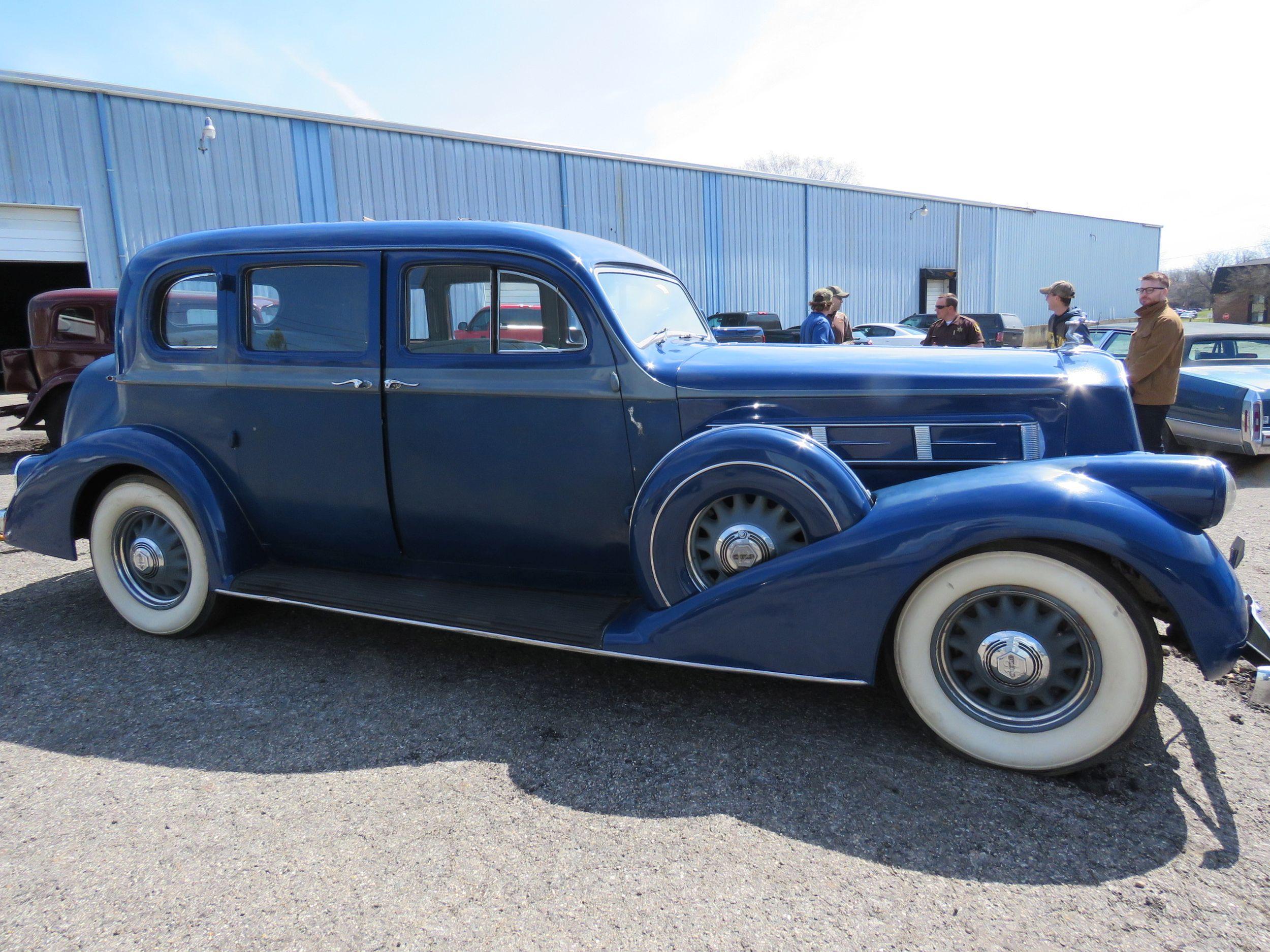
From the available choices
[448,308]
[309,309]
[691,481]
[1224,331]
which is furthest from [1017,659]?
[1224,331]

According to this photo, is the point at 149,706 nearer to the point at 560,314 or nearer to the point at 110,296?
the point at 560,314

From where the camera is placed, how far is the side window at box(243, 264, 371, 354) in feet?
10.7

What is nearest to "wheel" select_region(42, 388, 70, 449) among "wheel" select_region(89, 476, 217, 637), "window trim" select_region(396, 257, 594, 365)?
"wheel" select_region(89, 476, 217, 637)

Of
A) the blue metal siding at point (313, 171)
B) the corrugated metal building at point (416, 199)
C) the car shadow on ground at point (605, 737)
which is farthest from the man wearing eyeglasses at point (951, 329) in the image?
the blue metal siding at point (313, 171)

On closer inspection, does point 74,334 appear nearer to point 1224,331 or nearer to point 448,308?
point 448,308

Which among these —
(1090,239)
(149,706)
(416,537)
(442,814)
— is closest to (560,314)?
(416,537)

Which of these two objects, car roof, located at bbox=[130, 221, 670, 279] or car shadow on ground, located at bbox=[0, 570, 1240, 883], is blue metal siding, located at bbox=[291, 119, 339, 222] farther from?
car shadow on ground, located at bbox=[0, 570, 1240, 883]

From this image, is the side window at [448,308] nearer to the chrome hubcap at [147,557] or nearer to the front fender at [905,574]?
the front fender at [905,574]

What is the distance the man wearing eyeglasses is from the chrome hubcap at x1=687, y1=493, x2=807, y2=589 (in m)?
4.55

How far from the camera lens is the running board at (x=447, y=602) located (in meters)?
2.84

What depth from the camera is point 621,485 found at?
300cm

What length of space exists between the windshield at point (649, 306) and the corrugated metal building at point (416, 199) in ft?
38.8

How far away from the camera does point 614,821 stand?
2.24m

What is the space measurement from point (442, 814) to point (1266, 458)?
9.59m
